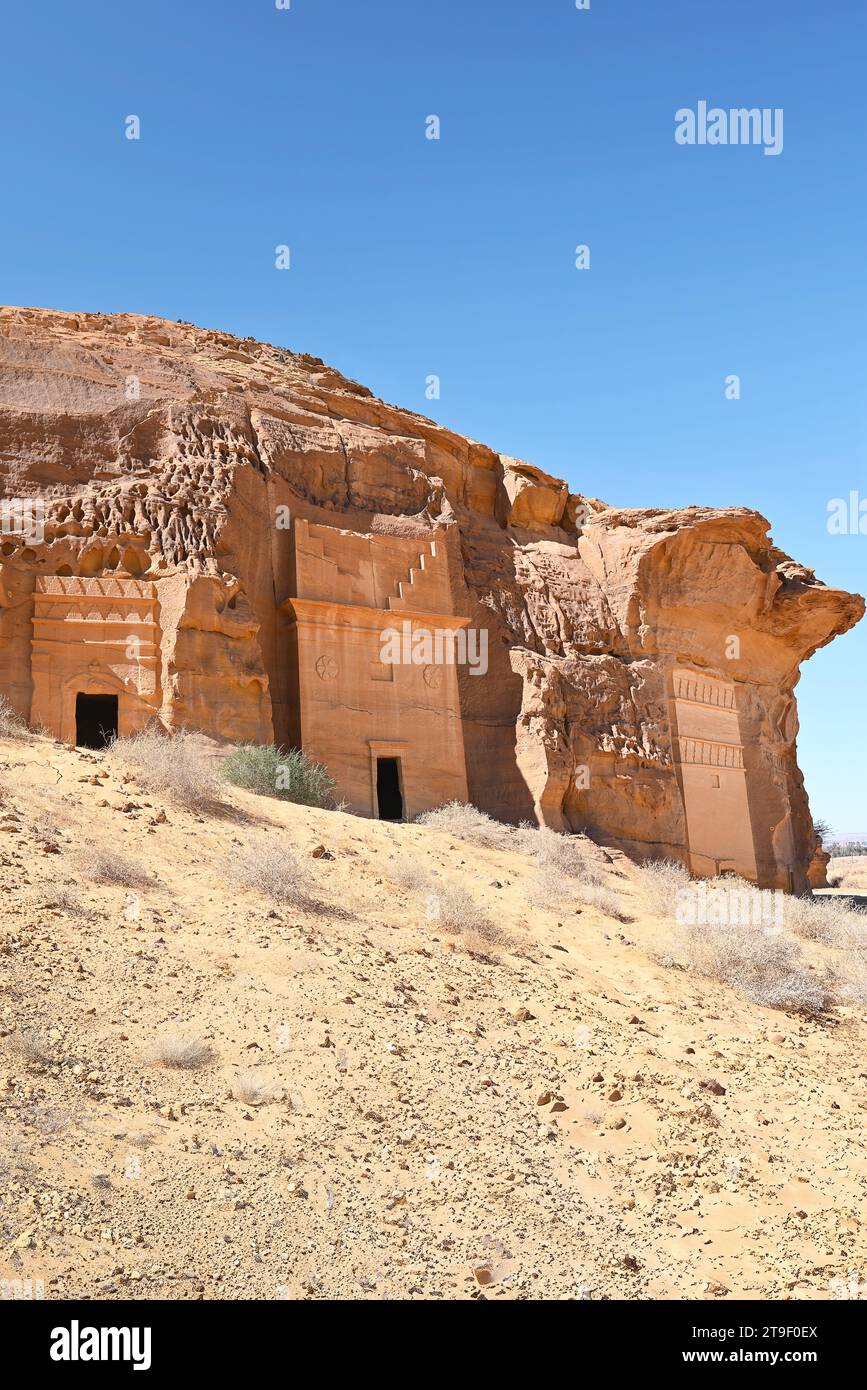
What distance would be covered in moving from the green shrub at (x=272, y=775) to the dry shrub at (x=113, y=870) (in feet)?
21.1

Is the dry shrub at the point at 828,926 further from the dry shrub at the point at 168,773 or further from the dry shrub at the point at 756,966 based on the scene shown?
the dry shrub at the point at 168,773

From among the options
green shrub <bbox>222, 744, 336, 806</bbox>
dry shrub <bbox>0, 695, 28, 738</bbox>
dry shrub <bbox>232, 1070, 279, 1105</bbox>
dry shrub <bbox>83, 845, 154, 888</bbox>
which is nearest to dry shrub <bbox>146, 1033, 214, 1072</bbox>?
dry shrub <bbox>232, 1070, 279, 1105</bbox>

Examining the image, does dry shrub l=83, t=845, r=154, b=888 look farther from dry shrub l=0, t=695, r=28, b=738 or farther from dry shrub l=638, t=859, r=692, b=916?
dry shrub l=638, t=859, r=692, b=916

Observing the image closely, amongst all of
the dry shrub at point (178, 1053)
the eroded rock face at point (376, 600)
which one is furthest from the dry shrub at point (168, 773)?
the dry shrub at point (178, 1053)

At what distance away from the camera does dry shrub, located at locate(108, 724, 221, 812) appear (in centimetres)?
1329

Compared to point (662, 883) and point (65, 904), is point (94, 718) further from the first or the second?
point (65, 904)

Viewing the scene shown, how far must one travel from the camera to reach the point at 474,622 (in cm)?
2438

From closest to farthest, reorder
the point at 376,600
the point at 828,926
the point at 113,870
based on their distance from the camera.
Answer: the point at 113,870
the point at 828,926
the point at 376,600

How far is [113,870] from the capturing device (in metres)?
10.0

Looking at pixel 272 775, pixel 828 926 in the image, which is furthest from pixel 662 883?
pixel 272 775

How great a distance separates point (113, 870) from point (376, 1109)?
3.81m

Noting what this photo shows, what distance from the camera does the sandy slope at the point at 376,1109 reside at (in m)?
5.97
